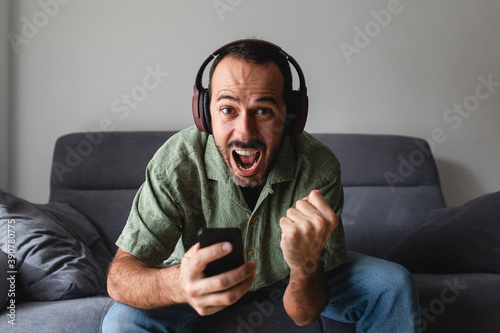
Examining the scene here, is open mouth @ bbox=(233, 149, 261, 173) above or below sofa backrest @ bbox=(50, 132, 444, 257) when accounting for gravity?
above

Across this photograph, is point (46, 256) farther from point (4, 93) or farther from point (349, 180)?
point (349, 180)

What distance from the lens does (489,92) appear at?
230cm

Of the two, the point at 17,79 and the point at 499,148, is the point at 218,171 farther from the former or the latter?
the point at 499,148

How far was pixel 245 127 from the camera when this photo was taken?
110 centimetres

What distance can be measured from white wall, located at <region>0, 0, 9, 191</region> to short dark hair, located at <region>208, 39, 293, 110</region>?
130 centimetres

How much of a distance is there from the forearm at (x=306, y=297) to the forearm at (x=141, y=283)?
272 mm

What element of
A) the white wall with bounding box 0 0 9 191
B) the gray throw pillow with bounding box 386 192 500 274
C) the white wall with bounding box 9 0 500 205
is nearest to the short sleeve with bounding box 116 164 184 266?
the gray throw pillow with bounding box 386 192 500 274

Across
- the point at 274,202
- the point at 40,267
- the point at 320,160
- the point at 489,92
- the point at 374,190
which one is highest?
the point at 489,92

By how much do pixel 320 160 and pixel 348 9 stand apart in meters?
1.23

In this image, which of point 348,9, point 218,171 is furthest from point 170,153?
point 348,9

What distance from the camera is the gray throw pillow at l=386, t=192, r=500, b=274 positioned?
1466 mm

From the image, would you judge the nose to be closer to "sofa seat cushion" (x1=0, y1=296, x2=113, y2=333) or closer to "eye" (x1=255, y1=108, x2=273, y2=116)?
"eye" (x1=255, y1=108, x2=273, y2=116)

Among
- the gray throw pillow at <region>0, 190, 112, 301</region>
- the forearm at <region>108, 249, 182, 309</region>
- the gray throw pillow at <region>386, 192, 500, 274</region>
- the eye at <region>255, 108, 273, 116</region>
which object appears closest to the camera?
the forearm at <region>108, 249, 182, 309</region>

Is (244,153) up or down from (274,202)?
up
